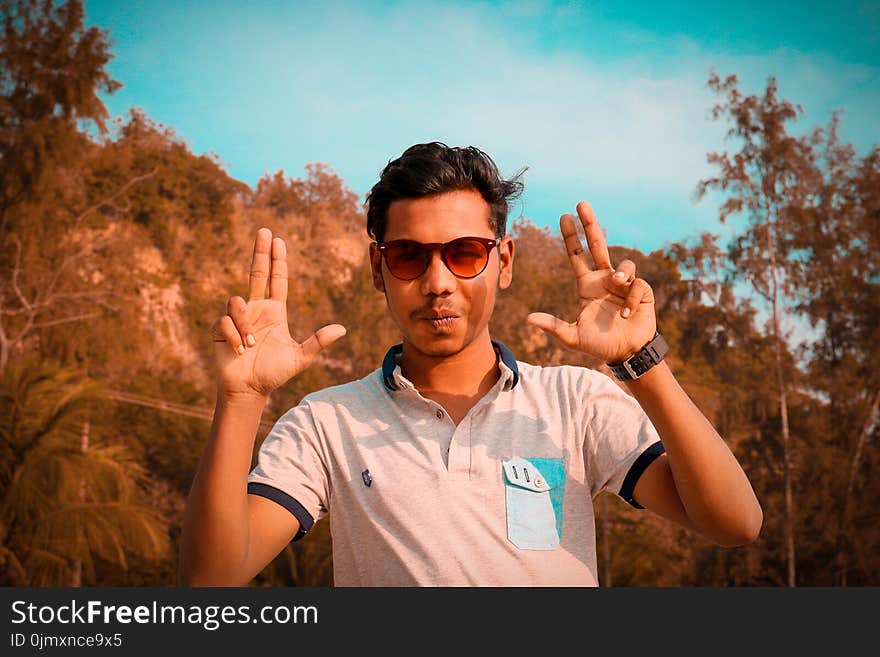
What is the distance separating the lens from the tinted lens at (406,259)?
1.78m

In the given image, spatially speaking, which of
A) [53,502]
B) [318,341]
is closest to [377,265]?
[318,341]

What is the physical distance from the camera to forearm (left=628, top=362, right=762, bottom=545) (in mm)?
1560

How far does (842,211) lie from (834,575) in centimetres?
563

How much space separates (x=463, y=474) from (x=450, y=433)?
0.11 metres

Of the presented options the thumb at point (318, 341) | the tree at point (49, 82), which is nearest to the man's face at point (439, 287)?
the thumb at point (318, 341)

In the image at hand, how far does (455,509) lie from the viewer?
5.30 feet

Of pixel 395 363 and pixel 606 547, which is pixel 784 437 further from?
pixel 395 363

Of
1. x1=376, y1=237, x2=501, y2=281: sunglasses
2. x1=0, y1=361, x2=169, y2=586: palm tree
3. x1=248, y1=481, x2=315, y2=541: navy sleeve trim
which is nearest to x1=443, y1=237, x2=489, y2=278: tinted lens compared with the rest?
x1=376, y1=237, x2=501, y2=281: sunglasses

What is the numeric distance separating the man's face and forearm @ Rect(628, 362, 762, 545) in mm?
394

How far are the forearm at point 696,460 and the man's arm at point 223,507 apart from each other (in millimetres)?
730

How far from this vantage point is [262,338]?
164 cm

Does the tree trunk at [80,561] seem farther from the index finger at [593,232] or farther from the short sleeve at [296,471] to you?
the index finger at [593,232]

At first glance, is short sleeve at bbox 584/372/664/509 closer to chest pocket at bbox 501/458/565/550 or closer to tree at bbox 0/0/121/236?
chest pocket at bbox 501/458/565/550

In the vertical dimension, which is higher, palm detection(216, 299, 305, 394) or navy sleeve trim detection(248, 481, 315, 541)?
palm detection(216, 299, 305, 394)
